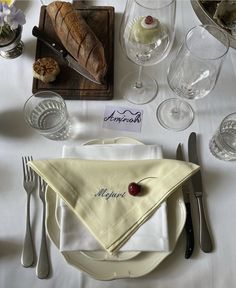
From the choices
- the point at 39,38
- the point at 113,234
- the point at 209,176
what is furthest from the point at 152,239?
the point at 39,38

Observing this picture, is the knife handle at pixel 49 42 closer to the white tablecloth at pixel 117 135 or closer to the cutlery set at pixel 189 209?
the white tablecloth at pixel 117 135

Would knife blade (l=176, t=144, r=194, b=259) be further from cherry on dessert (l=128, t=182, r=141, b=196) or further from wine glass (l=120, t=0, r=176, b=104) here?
wine glass (l=120, t=0, r=176, b=104)

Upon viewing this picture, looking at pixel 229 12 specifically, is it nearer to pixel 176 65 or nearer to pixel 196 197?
pixel 176 65

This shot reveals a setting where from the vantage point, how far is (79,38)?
2.17 feet

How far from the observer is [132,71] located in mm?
703

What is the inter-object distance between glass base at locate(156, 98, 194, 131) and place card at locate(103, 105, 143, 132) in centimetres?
5

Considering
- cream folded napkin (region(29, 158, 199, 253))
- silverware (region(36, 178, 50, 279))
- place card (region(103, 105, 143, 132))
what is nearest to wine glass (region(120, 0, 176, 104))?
place card (region(103, 105, 143, 132))

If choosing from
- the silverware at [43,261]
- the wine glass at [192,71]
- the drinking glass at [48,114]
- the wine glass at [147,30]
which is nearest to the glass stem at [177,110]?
the wine glass at [192,71]

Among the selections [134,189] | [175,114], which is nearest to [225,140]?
[175,114]

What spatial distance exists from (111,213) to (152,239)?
78mm

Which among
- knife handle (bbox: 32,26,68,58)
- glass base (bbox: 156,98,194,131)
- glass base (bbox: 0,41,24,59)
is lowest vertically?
glass base (bbox: 156,98,194,131)

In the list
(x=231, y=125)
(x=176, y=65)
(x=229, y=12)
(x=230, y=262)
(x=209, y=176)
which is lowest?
(x=230, y=262)

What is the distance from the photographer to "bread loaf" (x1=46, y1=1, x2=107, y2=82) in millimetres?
654

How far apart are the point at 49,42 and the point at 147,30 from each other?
9.3 inches
